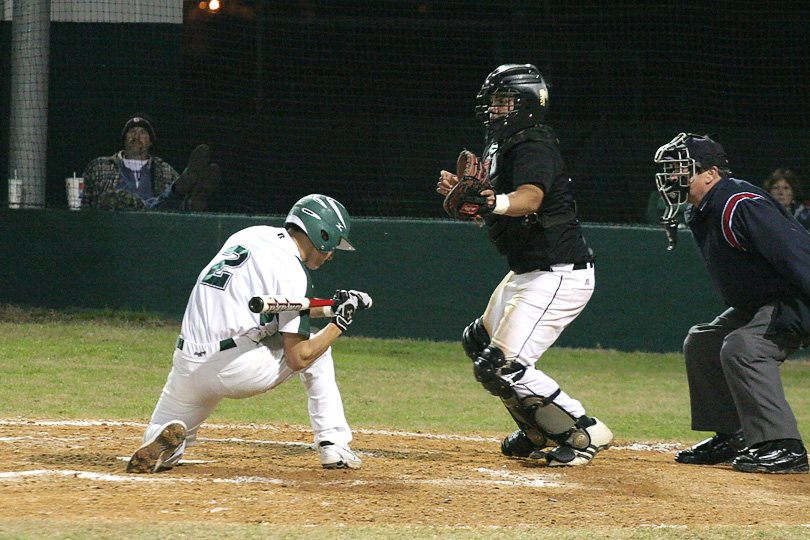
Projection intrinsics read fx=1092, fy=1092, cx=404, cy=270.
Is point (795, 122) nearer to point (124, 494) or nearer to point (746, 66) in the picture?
point (746, 66)

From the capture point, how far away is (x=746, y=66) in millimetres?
13062

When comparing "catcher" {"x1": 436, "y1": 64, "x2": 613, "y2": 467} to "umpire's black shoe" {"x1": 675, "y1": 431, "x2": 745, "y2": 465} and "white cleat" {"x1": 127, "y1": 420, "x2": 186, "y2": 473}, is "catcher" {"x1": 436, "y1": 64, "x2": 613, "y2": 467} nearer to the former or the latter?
"umpire's black shoe" {"x1": 675, "y1": 431, "x2": 745, "y2": 465}

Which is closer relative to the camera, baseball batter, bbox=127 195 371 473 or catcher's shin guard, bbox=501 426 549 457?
baseball batter, bbox=127 195 371 473

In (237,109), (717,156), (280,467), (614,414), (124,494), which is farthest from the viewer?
(237,109)

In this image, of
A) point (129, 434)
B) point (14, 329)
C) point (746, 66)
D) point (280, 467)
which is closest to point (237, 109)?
point (14, 329)

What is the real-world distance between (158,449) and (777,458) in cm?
292

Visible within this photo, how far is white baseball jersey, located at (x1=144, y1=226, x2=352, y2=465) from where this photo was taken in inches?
183

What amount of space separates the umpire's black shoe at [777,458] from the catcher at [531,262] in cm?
71

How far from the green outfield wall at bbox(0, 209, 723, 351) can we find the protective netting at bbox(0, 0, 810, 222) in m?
0.86

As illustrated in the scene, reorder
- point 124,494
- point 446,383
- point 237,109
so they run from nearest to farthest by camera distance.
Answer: point 124,494 < point 446,383 < point 237,109

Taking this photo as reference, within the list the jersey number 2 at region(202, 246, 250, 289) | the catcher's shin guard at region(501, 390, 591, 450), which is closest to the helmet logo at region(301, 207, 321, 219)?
the jersey number 2 at region(202, 246, 250, 289)

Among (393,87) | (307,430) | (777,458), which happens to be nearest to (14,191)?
(393,87)

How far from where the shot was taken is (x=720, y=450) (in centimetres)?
566

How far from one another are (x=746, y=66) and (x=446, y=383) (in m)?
6.76
